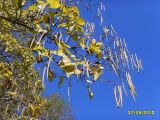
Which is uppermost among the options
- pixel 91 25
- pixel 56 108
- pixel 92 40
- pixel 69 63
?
pixel 56 108

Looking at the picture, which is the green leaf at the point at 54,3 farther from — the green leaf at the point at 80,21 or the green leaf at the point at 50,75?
the green leaf at the point at 50,75

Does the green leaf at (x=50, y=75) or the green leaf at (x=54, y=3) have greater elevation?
the green leaf at (x=54, y=3)

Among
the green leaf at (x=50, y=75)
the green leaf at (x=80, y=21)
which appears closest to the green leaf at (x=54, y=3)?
the green leaf at (x=80, y=21)

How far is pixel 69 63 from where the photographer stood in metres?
2.58

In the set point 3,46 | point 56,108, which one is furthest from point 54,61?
point 56,108

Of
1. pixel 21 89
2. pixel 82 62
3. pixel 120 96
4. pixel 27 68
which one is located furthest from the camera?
pixel 21 89

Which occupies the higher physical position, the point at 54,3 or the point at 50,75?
the point at 54,3

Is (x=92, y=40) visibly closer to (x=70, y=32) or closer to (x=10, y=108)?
(x=70, y=32)

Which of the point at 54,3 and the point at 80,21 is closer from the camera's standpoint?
the point at 54,3

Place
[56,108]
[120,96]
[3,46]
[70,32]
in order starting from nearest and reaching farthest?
[120,96], [70,32], [3,46], [56,108]

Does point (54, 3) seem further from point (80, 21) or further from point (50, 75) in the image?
point (50, 75)

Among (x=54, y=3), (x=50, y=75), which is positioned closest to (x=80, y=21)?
(x=54, y=3)

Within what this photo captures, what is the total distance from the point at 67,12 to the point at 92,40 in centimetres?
28

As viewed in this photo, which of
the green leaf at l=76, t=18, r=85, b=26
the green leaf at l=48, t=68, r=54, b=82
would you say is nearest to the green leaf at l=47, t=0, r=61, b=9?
the green leaf at l=76, t=18, r=85, b=26
